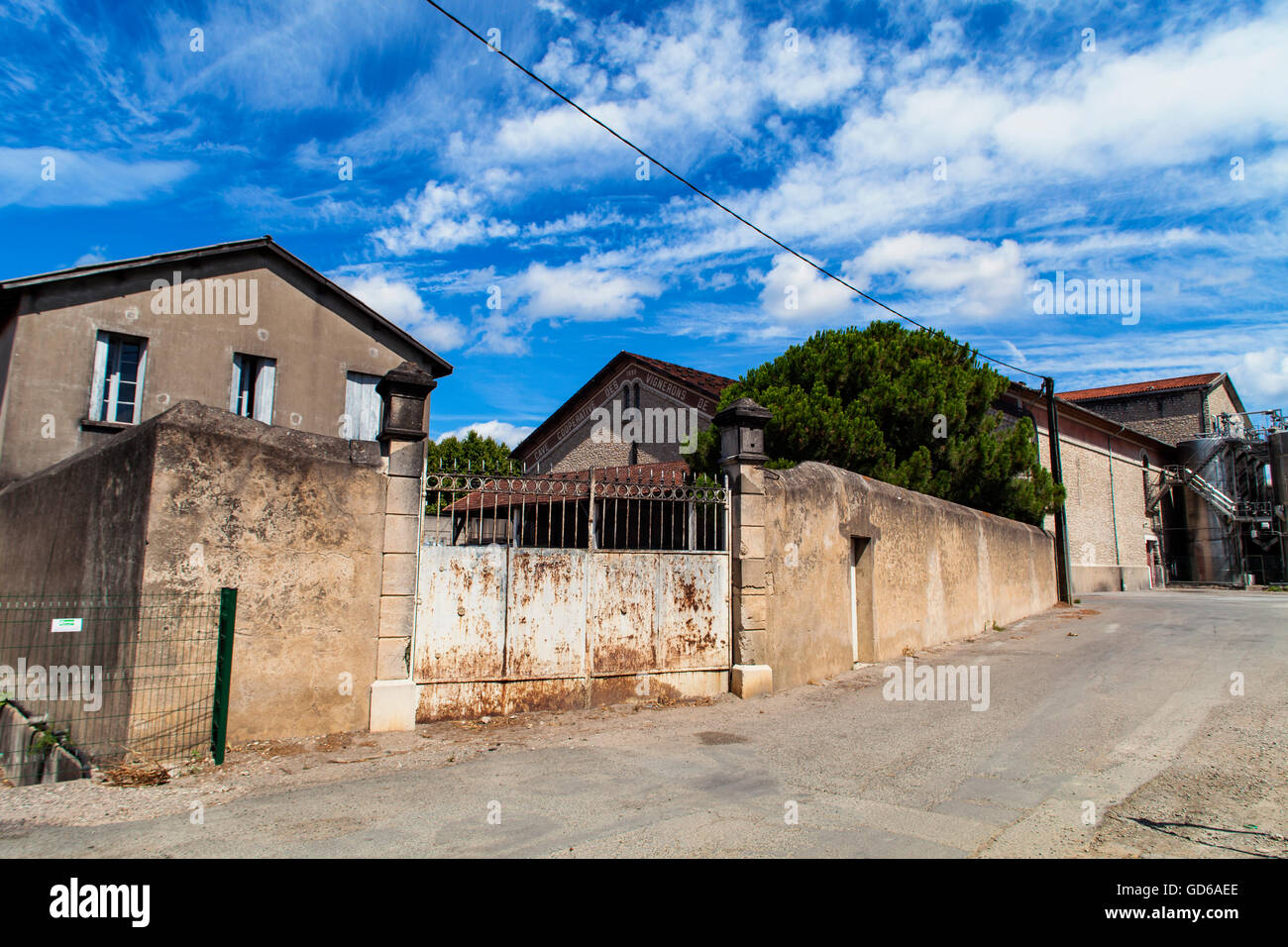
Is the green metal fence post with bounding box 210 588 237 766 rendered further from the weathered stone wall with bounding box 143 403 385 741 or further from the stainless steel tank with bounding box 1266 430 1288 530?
the stainless steel tank with bounding box 1266 430 1288 530

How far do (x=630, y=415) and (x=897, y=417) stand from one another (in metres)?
9.60

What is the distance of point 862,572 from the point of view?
32.9 feet

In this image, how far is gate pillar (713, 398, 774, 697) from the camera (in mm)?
8109

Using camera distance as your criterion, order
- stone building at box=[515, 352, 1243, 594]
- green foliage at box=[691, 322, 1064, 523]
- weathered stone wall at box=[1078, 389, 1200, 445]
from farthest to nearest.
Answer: weathered stone wall at box=[1078, 389, 1200, 445], stone building at box=[515, 352, 1243, 594], green foliage at box=[691, 322, 1064, 523]

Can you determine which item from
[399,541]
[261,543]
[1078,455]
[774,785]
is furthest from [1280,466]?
[261,543]

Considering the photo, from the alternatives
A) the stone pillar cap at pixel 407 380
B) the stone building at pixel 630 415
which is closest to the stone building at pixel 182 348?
the stone pillar cap at pixel 407 380

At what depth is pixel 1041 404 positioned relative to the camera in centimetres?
2245

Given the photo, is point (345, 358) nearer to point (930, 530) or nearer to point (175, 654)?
point (175, 654)

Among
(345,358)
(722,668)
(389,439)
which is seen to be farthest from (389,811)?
(345,358)

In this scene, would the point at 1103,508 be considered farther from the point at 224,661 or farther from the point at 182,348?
the point at 224,661

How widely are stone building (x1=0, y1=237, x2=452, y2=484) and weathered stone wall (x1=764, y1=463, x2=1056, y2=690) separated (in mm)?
6160

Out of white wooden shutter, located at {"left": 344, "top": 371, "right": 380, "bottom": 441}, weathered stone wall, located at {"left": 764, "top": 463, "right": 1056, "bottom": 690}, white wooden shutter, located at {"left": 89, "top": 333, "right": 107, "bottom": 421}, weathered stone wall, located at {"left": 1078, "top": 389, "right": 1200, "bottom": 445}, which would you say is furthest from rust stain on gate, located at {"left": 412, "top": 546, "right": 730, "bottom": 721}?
weathered stone wall, located at {"left": 1078, "top": 389, "right": 1200, "bottom": 445}

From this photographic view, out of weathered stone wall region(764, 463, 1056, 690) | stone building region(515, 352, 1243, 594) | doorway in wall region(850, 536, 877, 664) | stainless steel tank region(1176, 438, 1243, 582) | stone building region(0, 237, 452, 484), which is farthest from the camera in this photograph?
stainless steel tank region(1176, 438, 1243, 582)
